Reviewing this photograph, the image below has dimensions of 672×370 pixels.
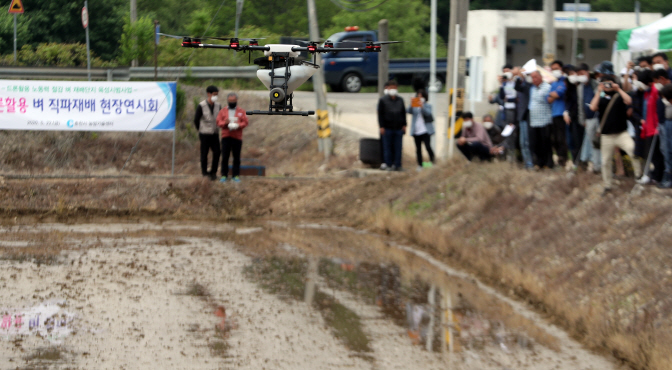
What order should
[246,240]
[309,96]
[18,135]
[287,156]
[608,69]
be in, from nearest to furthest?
[608,69]
[246,240]
[18,135]
[287,156]
[309,96]

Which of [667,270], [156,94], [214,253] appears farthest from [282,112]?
[156,94]

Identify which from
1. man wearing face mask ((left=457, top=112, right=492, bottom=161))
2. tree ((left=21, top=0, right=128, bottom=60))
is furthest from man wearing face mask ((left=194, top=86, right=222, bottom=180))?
tree ((left=21, top=0, right=128, bottom=60))

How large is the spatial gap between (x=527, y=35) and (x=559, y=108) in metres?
31.0

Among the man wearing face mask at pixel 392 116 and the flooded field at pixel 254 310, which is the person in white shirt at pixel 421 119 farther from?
the flooded field at pixel 254 310

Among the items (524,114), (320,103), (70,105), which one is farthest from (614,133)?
(70,105)

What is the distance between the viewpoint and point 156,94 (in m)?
18.7

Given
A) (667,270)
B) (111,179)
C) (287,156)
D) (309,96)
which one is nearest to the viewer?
(667,270)

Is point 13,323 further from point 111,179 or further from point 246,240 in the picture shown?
point 111,179

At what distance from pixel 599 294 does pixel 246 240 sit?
6.96 m

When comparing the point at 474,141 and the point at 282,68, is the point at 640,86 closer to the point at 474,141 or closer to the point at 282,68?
the point at 474,141

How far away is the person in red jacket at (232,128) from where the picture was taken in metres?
17.6

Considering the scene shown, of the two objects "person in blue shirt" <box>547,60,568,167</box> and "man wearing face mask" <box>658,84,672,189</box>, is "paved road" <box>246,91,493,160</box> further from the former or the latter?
"man wearing face mask" <box>658,84,672,189</box>

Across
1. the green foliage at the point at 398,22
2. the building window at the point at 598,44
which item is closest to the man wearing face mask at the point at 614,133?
the building window at the point at 598,44

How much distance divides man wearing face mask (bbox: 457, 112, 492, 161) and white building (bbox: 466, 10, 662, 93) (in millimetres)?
21152
